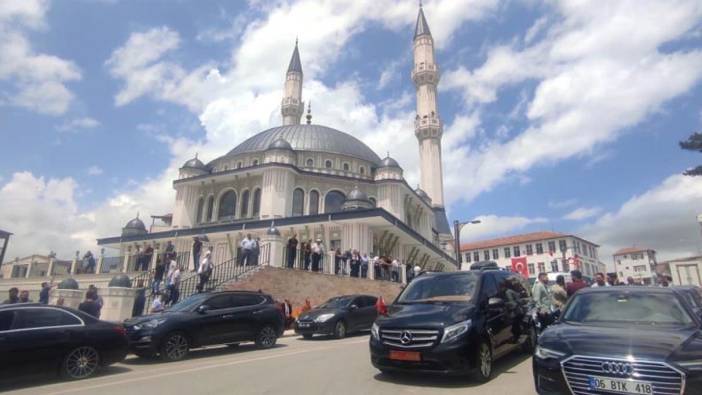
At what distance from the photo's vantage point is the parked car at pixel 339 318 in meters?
11.6

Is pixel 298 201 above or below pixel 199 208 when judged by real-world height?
above

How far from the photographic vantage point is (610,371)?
3762 millimetres

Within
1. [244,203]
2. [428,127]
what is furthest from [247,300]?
[428,127]

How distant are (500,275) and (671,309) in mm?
2973

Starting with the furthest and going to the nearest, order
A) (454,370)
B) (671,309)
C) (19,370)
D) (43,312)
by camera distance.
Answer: (43,312), (19,370), (454,370), (671,309)

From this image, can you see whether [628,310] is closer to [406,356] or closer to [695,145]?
[406,356]

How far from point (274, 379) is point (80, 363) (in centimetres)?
343

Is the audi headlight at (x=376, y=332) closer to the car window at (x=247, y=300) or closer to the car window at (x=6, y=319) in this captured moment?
the car window at (x=247, y=300)

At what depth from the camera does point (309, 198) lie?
33406 mm

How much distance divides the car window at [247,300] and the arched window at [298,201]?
72.8 ft

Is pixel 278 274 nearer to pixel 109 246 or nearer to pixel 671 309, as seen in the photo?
pixel 671 309

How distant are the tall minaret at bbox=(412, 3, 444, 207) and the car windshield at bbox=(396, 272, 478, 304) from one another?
3853 cm

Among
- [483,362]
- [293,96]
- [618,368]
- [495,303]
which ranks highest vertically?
[293,96]

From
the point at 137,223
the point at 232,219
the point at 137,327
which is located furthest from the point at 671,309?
the point at 137,223
